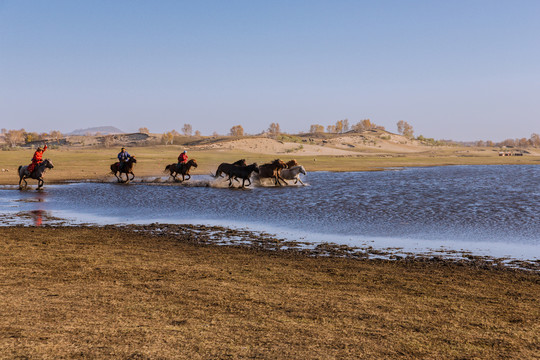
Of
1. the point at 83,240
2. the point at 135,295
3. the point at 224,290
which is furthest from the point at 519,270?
the point at 83,240

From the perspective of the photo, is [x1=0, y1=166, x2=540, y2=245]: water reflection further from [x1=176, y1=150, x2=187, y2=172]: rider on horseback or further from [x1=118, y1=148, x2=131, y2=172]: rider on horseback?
[x1=176, y1=150, x2=187, y2=172]: rider on horseback

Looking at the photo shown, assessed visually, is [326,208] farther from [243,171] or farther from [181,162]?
[181,162]

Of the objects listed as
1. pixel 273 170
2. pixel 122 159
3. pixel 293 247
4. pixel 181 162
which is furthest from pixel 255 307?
pixel 122 159

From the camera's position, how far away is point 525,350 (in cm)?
569

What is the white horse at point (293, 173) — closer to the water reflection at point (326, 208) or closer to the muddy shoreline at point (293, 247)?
the water reflection at point (326, 208)

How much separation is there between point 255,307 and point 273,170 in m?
23.1

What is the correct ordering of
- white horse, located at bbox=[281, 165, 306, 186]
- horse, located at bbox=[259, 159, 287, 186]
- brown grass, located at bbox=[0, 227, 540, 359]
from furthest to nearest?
white horse, located at bbox=[281, 165, 306, 186] < horse, located at bbox=[259, 159, 287, 186] < brown grass, located at bbox=[0, 227, 540, 359]

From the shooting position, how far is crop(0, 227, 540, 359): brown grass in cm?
563

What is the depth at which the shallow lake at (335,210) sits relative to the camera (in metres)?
13.8

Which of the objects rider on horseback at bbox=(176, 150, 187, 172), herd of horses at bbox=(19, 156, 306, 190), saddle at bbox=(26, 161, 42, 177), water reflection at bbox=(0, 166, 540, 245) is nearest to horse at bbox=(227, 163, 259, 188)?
herd of horses at bbox=(19, 156, 306, 190)

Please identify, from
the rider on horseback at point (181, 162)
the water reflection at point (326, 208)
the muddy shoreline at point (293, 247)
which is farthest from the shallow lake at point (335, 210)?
the rider on horseback at point (181, 162)

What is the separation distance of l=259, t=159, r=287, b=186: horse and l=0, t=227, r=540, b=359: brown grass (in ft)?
62.1

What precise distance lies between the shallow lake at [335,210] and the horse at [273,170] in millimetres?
1533

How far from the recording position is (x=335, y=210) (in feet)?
63.0
